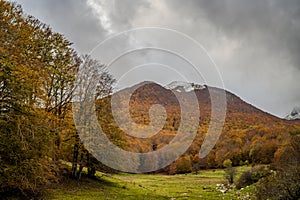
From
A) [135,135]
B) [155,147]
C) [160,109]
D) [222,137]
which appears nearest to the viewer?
[135,135]

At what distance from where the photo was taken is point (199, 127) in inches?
2137

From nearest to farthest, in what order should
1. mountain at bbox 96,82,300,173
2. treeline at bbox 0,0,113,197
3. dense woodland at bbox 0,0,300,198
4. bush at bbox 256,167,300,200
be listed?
1. treeline at bbox 0,0,113,197
2. dense woodland at bbox 0,0,300,198
3. bush at bbox 256,167,300,200
4. mountain at bbox 96,82,300,173

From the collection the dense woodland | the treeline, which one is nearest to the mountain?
the dense woodland

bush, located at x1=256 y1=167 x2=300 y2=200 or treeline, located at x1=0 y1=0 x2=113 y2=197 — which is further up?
treeline, located at x1=0 y1=0 x2=113 y2=197

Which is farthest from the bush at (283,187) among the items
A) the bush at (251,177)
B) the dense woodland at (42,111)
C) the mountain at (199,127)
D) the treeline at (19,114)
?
the mountain at (199,127)

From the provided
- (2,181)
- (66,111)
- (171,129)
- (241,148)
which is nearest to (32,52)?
(66,111)

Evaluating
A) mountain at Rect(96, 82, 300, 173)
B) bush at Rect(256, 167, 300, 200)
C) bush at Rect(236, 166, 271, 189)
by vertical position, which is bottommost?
bush at Rect(256, 167, 300, 200)

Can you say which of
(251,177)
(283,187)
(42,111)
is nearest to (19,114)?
(42,111)

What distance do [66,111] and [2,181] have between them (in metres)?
12.0

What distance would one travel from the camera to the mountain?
30.0m

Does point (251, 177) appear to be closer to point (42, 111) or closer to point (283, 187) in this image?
point (283, 187)

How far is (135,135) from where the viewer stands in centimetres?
3522

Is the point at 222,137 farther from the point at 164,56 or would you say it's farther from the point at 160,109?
the point at 164,56

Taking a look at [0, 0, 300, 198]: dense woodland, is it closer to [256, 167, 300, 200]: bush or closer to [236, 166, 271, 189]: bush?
[256, 167, 300, 200]: bush
